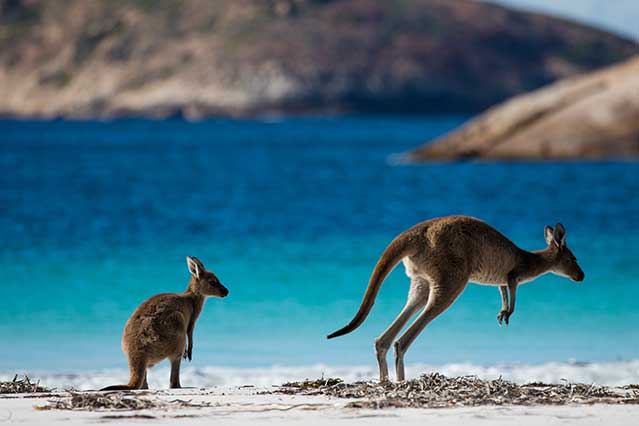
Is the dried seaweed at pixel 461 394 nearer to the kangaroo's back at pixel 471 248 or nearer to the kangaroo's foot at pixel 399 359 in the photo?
the kangaroo's foot at pixel 399 359

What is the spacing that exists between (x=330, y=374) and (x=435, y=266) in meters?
3.95

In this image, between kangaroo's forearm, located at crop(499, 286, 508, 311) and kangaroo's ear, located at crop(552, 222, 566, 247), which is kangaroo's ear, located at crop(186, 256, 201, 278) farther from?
kangaroo's ear, located at crop(552, 222, 566, 247)

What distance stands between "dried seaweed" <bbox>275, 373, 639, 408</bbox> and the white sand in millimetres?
137

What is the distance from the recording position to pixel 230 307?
1658 cm

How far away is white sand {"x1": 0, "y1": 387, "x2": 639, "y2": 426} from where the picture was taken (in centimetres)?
693

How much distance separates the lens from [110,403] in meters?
7.36

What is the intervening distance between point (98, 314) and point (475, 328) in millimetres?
4527

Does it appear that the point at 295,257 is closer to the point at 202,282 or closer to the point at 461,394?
the point at 202,282

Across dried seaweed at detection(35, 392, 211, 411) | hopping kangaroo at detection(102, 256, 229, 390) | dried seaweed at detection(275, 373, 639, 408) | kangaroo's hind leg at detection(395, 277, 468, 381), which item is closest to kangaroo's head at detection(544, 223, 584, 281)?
kangaroo's hind leg at detection(395, 277, 468, 381)

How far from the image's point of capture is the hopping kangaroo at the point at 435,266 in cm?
803

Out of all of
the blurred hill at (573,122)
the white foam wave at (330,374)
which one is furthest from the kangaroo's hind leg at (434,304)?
the blurred hill at (573,122)

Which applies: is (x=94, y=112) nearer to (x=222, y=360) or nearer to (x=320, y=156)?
(x=320, y=156)

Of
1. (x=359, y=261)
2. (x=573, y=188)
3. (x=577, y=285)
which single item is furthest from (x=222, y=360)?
(x=573, y=188)

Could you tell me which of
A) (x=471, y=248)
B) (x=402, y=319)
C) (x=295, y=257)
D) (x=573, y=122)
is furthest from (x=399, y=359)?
(x=573, y=122)
